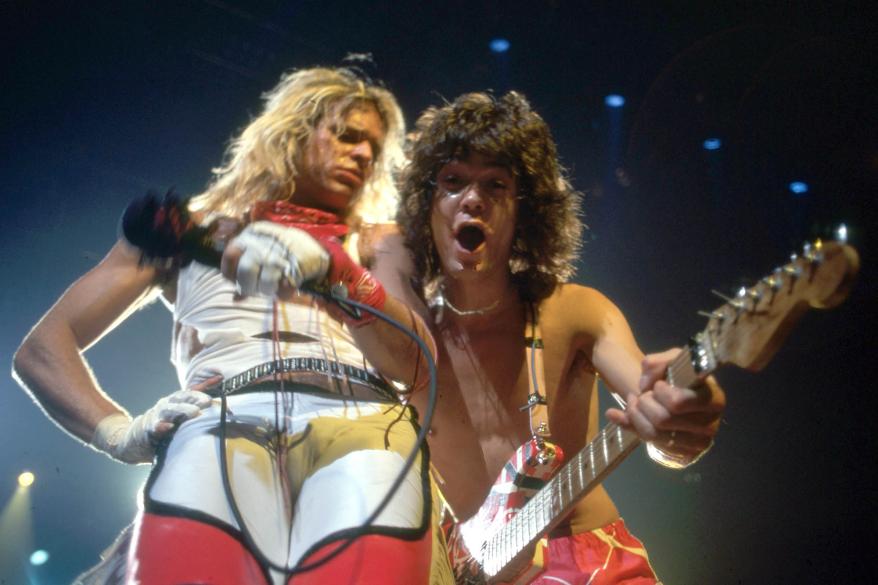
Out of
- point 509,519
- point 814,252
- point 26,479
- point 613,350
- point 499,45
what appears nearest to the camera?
point 814,252

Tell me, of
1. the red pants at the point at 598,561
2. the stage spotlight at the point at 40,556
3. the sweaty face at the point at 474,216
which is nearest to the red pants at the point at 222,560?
the red pants at the point at 598,561

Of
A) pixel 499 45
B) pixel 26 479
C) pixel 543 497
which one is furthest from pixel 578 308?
pixel 26 479

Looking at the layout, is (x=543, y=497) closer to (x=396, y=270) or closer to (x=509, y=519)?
(x=509, y=519)

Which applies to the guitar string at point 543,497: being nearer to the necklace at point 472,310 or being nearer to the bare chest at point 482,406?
the bare chest at point 482,406

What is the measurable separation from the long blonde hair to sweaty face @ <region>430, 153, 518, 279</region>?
0.75 feet

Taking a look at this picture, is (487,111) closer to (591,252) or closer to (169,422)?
(591,252)

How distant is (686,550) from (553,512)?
6.19 feet

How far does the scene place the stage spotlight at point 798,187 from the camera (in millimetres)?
3178

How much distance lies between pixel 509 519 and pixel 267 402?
2.90 ft

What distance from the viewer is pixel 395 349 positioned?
5.91ft

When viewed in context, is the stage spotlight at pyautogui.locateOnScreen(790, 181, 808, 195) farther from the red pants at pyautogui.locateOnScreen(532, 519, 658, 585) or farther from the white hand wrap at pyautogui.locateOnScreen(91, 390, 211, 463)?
the white hand wrap at pyautogui.locateOnScreen(91, 390, 211, 463)

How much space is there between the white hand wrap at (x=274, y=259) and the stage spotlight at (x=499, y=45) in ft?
7.58

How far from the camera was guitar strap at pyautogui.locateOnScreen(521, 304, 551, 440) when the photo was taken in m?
2.24

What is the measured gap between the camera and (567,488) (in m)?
1.80
